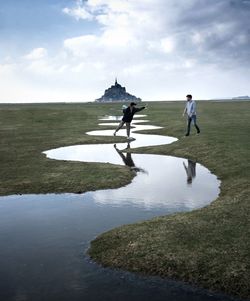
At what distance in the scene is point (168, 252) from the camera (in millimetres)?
13164

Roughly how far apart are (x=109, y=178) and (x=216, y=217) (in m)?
9.68

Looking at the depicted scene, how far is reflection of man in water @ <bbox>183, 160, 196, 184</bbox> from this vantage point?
24391mm

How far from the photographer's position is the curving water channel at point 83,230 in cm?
1117

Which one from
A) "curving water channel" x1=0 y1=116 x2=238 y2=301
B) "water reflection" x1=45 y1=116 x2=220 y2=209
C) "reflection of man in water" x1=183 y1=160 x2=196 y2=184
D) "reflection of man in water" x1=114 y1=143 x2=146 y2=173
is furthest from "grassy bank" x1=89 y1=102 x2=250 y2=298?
"reflection of man in water" x1=114 y1=143 x2=146 y2=173

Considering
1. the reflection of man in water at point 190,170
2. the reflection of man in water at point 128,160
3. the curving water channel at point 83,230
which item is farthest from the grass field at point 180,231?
the reflection of man in water at point 190,170

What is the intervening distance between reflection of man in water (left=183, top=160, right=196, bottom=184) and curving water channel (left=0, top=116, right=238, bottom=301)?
0.01 meters

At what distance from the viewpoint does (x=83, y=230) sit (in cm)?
1591

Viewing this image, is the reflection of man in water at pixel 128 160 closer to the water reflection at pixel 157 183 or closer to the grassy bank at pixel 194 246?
the water reflection at pixel 157 183

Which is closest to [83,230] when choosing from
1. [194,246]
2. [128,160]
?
[194,246]

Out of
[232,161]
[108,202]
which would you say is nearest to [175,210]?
[108,202]

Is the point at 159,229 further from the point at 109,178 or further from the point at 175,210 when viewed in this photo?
the point at 109,178

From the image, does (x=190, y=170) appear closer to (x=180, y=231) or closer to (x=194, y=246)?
(x=180, y=231)

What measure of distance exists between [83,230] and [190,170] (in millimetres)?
12708

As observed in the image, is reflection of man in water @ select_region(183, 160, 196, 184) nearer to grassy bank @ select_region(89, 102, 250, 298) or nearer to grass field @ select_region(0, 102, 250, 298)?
grass field @ select_region(0, 102, 250, 298)
